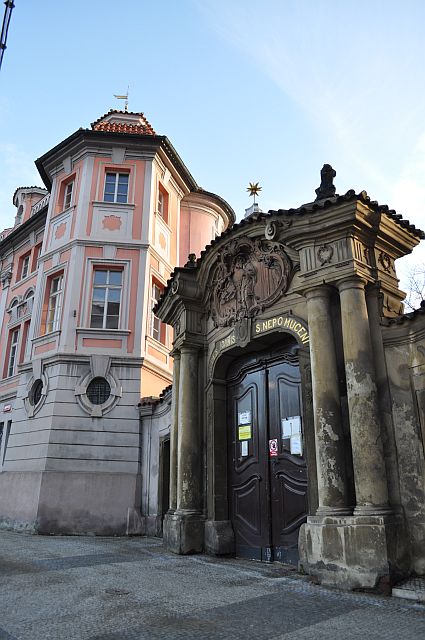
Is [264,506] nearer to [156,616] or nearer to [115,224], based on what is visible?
[156,616]

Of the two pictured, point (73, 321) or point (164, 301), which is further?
point (73, 321)

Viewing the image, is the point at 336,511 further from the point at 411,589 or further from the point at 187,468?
the point at 187,468

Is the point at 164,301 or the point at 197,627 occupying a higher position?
the point at 164,301

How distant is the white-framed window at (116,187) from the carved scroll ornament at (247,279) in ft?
28.0

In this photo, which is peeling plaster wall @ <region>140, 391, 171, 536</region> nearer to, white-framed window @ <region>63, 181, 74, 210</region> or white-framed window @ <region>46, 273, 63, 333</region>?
white-framed window @ <region>46, 273, 63, 333</region>

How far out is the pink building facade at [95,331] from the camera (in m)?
13.4

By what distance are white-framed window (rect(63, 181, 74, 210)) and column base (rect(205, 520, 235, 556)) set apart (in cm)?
1272

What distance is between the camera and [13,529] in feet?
44.9

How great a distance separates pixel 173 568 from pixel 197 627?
3099 mm

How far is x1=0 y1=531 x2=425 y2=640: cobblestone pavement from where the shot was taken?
409cm

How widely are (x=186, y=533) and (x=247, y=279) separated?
179 inches

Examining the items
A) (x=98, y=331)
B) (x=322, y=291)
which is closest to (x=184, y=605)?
(x=322, y=291)

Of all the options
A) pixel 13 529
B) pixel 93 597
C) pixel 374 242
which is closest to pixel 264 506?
pixel 93 597

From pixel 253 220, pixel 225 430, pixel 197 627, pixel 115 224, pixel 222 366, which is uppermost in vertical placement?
pixel 115 224
